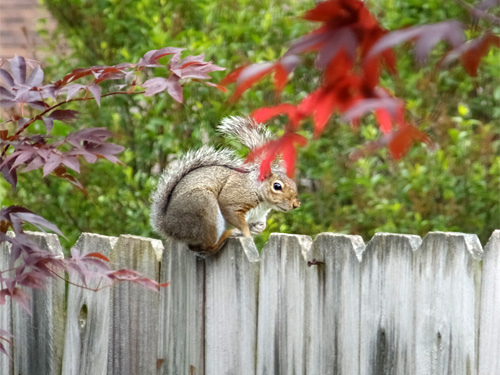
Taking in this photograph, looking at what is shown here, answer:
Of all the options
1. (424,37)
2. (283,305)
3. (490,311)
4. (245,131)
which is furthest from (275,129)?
(424,37)

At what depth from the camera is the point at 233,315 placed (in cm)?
257

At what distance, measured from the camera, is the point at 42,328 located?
9.58 feet

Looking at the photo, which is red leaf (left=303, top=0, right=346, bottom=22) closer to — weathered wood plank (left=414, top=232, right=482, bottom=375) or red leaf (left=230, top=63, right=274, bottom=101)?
red leaf (left=230, top=63, right=274, bottom=101)

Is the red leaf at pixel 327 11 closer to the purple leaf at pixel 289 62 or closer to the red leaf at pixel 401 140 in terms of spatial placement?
the purple leaf at pixel 289 62

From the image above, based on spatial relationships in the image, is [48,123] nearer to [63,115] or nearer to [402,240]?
[63,115]

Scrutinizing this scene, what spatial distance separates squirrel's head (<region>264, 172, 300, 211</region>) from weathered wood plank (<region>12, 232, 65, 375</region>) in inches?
33.2

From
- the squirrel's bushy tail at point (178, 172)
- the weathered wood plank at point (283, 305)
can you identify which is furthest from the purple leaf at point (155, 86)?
the weathered wood plank at point (283, 305)

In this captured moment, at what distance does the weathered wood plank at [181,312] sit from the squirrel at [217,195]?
83 millimetres

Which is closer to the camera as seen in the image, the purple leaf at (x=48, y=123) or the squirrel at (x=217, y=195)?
the purple leaf at (x=48, y=123)

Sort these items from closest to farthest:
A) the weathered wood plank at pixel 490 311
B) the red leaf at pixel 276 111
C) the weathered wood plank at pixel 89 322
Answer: the red leaf at pixel 276 111 < the weathered wood plank at pixel 490 311 < the weathered wood plank at pixel 89 322

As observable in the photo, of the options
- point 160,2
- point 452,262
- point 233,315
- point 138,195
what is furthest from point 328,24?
point 160,2

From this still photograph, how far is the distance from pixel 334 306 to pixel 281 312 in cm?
20

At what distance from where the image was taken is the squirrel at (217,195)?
254cm

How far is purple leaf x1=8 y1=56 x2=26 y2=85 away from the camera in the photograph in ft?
7.45
